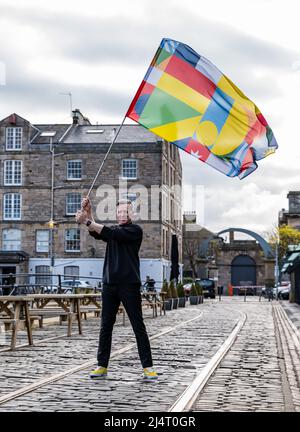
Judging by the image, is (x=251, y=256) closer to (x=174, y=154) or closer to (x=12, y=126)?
→ (x=174, y=154)

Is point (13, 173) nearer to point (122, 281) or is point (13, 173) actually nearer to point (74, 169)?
point (74, 169)

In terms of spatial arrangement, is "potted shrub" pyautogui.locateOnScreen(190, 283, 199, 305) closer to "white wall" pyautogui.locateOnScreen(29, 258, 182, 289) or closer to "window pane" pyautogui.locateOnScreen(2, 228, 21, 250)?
"white wall" pyautogui.locateOnScreen(29, 258, 182, 289)

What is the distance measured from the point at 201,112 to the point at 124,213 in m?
3.18

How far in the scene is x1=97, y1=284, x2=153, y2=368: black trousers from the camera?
8.18 metres

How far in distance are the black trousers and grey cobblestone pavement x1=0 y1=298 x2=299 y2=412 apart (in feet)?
1.21

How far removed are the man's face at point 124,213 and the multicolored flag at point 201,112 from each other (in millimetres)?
2334

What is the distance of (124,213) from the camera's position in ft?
27.5

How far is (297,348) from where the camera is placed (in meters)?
13.3

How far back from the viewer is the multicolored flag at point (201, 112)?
34.7 ft

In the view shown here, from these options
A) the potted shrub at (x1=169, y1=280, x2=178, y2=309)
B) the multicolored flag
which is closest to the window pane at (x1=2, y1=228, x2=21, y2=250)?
the potted shrub at (x1=169, y1=280, x2=178, y2=309)

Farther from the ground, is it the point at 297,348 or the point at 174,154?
the point at 174,154

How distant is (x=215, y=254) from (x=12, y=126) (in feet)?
90.9
